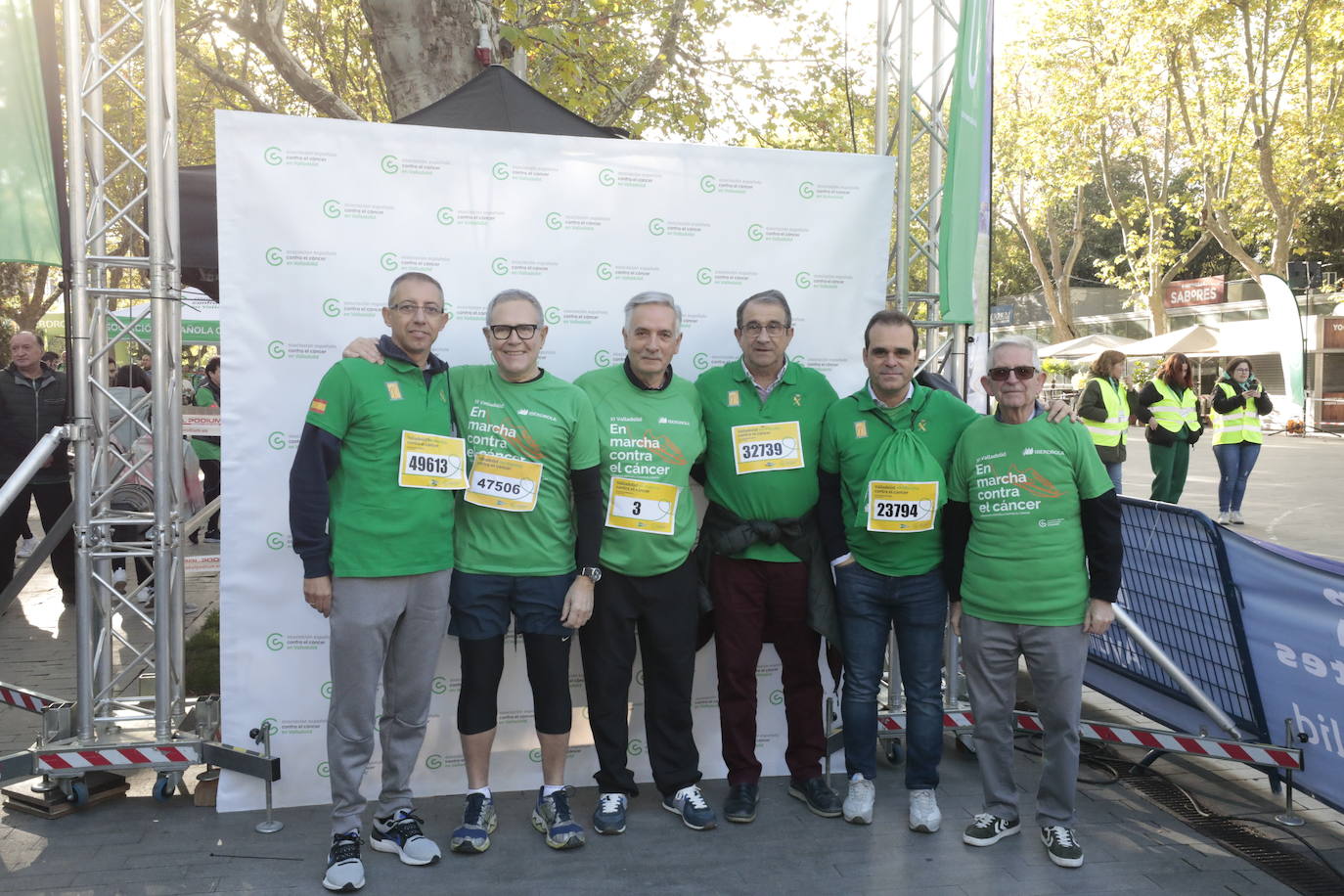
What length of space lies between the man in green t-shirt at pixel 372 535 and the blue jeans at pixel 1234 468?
10.0 metres

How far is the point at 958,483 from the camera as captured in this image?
3.67 metres

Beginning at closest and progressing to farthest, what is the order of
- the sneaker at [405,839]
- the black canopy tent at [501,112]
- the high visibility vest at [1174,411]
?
the sneaker at [405,839], the black canopy tent at [501,112], the high visibility vest at [1174,411]

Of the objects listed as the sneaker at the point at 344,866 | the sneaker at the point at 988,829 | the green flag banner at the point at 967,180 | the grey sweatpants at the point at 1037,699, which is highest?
the green flag banner at the point at 967,180

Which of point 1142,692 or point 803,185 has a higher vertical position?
point 803,185

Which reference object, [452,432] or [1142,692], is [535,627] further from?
[1142,692]

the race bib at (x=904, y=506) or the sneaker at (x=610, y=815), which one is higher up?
the race bib at (x=904, y=506)

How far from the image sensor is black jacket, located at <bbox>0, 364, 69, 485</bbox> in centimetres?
745

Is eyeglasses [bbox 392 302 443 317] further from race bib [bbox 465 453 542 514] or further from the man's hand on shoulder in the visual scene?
race bib [bbox 465 453 542 514]

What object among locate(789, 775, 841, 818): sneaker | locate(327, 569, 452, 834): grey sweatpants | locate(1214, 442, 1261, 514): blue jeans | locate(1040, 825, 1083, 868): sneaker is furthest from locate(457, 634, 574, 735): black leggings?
locate(1214, 442, 1261, 514): blue jeans

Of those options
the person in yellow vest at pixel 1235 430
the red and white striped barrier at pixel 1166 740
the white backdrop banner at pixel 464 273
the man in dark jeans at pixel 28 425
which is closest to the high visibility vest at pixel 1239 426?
the person in yellow vest at pixel 1235 430

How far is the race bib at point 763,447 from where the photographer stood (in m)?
3.84

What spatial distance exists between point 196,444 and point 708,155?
7.74m

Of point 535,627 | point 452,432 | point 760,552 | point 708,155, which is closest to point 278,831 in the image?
point 535,627

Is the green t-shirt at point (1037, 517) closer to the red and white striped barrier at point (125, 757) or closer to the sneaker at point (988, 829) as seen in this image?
the sneaker at point (988, 829)
